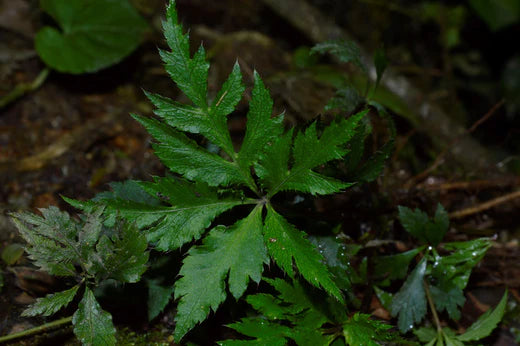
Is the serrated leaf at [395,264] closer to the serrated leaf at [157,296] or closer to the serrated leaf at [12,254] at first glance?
the serrated leaf at [157,296]

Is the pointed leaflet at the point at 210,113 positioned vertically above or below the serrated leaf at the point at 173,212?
above

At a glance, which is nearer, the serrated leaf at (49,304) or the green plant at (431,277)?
the serrated leaf at (49,304)

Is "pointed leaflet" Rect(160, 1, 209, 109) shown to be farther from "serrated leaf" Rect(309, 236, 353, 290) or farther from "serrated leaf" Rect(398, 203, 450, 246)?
"serrated leaf" Rect(398, 203, 450, 246)

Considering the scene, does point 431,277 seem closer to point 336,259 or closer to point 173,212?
point 336,259

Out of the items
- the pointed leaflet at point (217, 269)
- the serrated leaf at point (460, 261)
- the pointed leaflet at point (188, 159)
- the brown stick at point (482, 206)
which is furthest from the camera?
the brown stick at point (482, 206)

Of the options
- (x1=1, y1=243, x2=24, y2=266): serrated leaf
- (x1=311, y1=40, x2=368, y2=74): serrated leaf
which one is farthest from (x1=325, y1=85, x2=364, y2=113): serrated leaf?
(x1=1, y1=243, x2=24, y2=266): serrated leaf

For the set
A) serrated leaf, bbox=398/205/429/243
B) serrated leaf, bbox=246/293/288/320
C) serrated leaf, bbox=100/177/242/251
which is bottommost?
serrated leaf, bbox=246/293/288/320

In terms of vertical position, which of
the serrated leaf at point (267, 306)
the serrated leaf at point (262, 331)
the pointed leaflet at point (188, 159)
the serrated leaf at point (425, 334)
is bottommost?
the serrated leaf at point (425, 334)

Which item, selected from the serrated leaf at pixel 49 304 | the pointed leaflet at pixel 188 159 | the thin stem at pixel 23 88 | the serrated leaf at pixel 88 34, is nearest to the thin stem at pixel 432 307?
the pointed leaflet at pixel 188 159

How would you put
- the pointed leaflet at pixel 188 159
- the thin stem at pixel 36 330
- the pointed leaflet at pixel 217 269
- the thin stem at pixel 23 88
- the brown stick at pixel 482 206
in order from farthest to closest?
the thin stem at pixel 23 88, the brown stick at pixel 482 206, the thin stem at pixel 36 330, the pointed leaflet at pixel 188 159, the pointed leaflet at pixel 217 269
